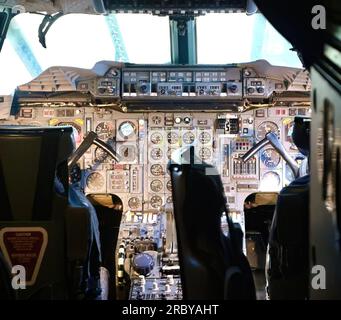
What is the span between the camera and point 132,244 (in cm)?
499

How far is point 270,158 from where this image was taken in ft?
18.1

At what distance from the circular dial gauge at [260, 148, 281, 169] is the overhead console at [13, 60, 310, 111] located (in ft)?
1.86

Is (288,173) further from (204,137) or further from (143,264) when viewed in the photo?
(143,264)

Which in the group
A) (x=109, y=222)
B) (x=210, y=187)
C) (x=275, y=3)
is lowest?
(x=109, y=222)

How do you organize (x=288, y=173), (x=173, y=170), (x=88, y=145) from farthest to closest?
(x=288, y=173), (x=88, y=145), (x=173, y=170)

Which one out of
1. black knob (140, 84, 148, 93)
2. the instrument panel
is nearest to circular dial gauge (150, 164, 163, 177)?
the instrument panel

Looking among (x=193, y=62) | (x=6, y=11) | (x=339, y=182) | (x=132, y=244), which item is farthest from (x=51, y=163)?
(x=193, y=62)

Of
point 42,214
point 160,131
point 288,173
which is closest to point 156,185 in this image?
point 160,131

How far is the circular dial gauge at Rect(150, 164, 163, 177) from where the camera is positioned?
18.1 ft

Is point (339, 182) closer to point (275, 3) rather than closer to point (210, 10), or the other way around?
point (275, 3)

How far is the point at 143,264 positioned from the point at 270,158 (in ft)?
6.00

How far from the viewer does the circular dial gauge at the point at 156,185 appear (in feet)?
18.1

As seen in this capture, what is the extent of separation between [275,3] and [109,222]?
4.50 metres

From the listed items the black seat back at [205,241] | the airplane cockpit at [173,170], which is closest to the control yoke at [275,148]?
the airplane cockpit at [173,170]
